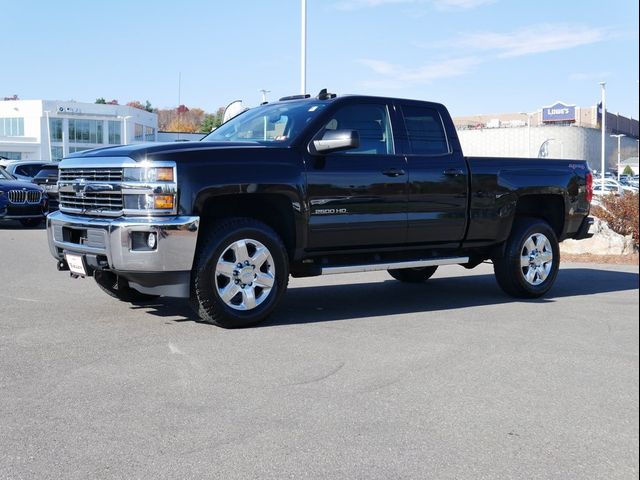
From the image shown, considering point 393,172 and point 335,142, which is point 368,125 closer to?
point 393,172

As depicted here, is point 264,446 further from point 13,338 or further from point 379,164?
point 379,164

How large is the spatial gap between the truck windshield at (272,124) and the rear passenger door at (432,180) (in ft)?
3.55

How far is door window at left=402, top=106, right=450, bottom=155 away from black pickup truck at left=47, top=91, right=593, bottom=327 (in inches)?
0.6

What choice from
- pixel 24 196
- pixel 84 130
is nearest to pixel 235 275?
pixel 24 196

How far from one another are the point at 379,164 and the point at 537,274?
253 cm

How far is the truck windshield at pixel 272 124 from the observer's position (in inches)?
291

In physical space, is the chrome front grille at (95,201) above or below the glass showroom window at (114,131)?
below

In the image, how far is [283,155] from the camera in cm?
700

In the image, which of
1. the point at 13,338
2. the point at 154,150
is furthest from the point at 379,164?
the point at 13,338

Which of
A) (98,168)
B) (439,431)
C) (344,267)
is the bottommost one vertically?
(439,431)

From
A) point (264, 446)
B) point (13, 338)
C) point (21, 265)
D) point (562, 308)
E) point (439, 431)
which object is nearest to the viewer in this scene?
point (264, 446)

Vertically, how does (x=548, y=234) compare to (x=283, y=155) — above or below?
below

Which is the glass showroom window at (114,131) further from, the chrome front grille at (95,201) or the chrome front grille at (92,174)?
the chrome front grille at (95,201)

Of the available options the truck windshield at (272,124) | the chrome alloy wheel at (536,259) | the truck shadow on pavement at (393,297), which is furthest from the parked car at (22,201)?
the chrome alloy wheel at (536,259)
